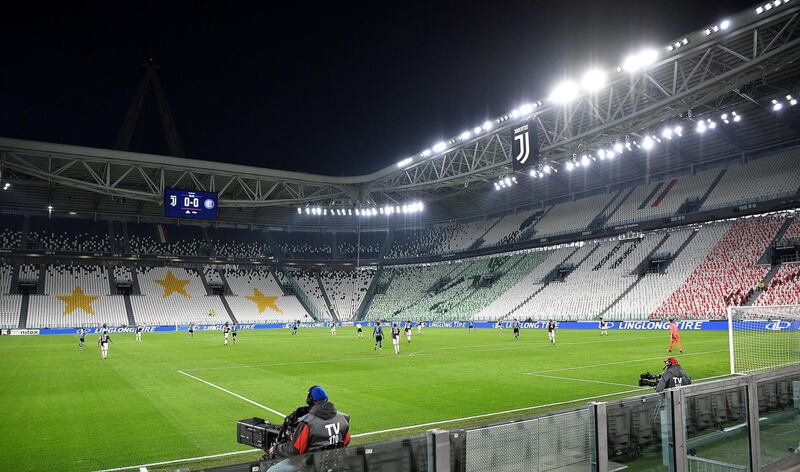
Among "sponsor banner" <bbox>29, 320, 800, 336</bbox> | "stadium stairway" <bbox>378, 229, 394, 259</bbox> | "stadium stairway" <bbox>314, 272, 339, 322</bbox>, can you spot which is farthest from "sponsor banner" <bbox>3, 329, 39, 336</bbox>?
"stadium stairway" <bbox>378, 229, 394, 259</bbox>

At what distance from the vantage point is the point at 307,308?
71.6 m

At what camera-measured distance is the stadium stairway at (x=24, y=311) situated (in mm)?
52191

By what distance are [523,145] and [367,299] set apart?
168ft

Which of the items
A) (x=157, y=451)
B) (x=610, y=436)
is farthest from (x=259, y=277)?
(x=610, y=436)

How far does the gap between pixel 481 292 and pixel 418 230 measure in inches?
851

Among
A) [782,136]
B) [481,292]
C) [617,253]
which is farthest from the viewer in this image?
[481,292]

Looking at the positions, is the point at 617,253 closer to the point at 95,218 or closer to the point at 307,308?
the point at 307,308

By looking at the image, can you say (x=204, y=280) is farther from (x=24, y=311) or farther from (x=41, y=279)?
(x=24, y=311)

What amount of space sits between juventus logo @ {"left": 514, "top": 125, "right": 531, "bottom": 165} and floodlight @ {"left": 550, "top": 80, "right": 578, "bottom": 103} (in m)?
5.98

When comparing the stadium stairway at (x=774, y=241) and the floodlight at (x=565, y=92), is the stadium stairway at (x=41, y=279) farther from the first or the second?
the stadium stairway at (x=774, y=241)

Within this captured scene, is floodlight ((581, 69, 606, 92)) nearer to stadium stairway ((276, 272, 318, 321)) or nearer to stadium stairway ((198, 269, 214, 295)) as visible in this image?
stadium stairway ((276, 272, 318, 321))

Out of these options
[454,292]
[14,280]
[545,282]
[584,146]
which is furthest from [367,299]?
[584,146]

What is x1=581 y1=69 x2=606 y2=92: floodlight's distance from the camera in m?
30.0

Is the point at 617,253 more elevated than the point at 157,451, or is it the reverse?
the point at 617,253
